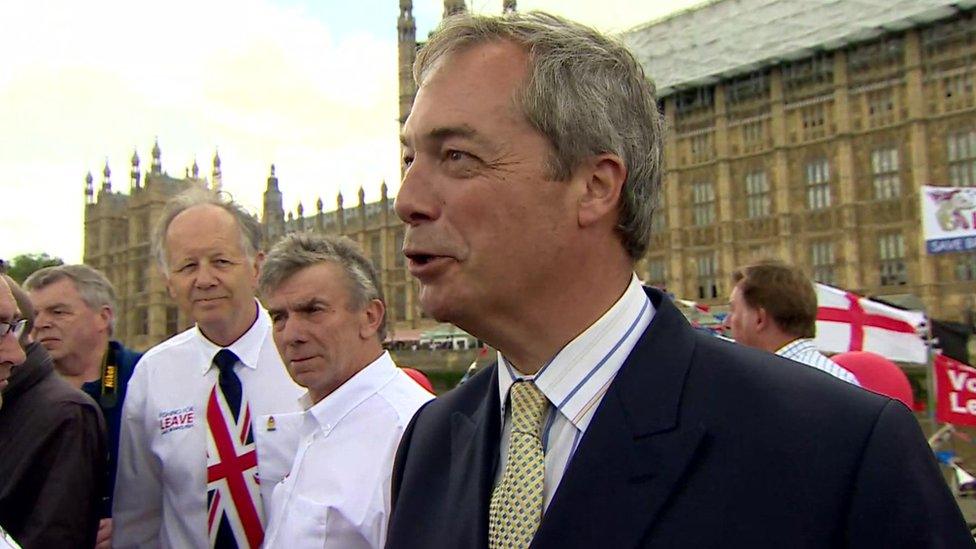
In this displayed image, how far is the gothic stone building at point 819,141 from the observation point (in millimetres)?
23891

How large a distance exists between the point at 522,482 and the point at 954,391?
5.92 meters

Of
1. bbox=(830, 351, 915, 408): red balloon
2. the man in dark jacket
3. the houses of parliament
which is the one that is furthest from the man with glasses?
the houses of parliament

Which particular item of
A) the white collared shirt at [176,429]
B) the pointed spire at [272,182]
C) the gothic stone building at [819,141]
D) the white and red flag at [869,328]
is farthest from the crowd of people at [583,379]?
the pointed spire at [272,182]

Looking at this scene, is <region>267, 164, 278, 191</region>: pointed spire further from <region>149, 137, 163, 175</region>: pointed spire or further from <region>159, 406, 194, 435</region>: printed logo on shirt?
<region>159, 406, 194, 435</region>: printed logo on shirt

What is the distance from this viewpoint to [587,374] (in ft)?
4.14

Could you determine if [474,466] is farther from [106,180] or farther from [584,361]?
[106,180]

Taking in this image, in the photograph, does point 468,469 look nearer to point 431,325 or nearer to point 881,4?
point 881,4

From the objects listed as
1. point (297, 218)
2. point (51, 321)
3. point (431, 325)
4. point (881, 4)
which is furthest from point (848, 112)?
point (297, 218)

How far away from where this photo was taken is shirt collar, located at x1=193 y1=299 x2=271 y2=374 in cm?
296

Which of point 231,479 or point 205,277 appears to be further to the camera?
point 205,277

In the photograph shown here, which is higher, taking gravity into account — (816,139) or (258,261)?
(816,139)

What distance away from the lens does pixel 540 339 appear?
1.33 meters

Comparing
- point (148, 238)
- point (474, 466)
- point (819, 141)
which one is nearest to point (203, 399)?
point (474, 466)

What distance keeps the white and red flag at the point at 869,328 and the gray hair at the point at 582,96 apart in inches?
250
